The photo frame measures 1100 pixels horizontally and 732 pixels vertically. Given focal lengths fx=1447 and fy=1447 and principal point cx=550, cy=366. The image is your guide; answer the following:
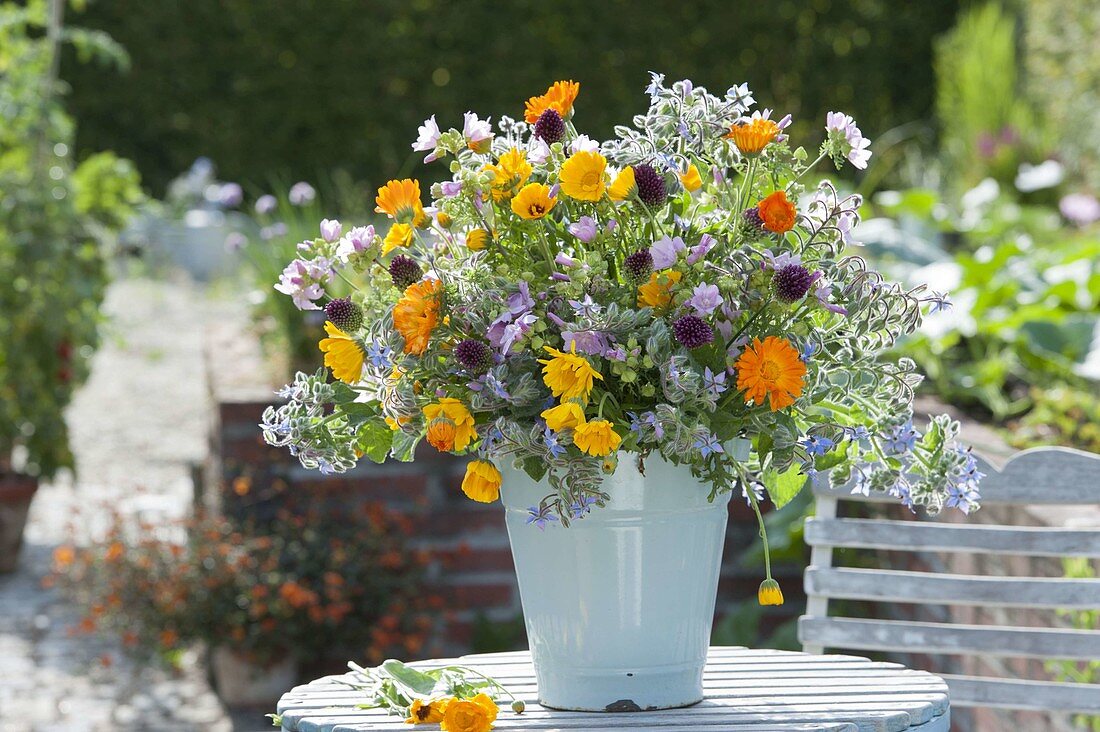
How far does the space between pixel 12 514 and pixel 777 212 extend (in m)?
3.51

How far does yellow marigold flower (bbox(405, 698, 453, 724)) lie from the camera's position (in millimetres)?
1327

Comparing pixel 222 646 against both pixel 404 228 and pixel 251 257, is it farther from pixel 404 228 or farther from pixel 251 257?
pixel 404 228

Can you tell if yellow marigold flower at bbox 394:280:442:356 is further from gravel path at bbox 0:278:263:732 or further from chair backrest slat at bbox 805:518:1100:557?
gravel path at bbox 0:278:263:732

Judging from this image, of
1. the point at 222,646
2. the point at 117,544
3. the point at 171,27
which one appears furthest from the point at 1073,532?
the point at 171,27

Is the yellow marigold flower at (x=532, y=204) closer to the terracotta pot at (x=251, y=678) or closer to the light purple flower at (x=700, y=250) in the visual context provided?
the light purple flower at (x=700, y=250)

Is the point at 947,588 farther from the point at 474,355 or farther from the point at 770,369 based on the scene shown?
the point at 474,355

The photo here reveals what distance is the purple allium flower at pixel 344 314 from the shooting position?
131 centimetres

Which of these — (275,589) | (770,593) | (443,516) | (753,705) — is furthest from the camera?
(443,516)

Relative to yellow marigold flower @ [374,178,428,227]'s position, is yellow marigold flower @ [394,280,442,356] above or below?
below

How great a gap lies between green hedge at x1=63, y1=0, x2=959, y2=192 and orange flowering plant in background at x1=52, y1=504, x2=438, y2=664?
542 centimetres

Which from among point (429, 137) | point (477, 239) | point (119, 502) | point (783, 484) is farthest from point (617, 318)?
point (119, 502)

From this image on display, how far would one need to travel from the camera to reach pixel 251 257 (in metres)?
3.77

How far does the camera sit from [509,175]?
129cm

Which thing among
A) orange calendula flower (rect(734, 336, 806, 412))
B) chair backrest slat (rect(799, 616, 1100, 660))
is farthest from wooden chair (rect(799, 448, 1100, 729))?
orange calendula flower (rect(734, 336, 806, 412))
